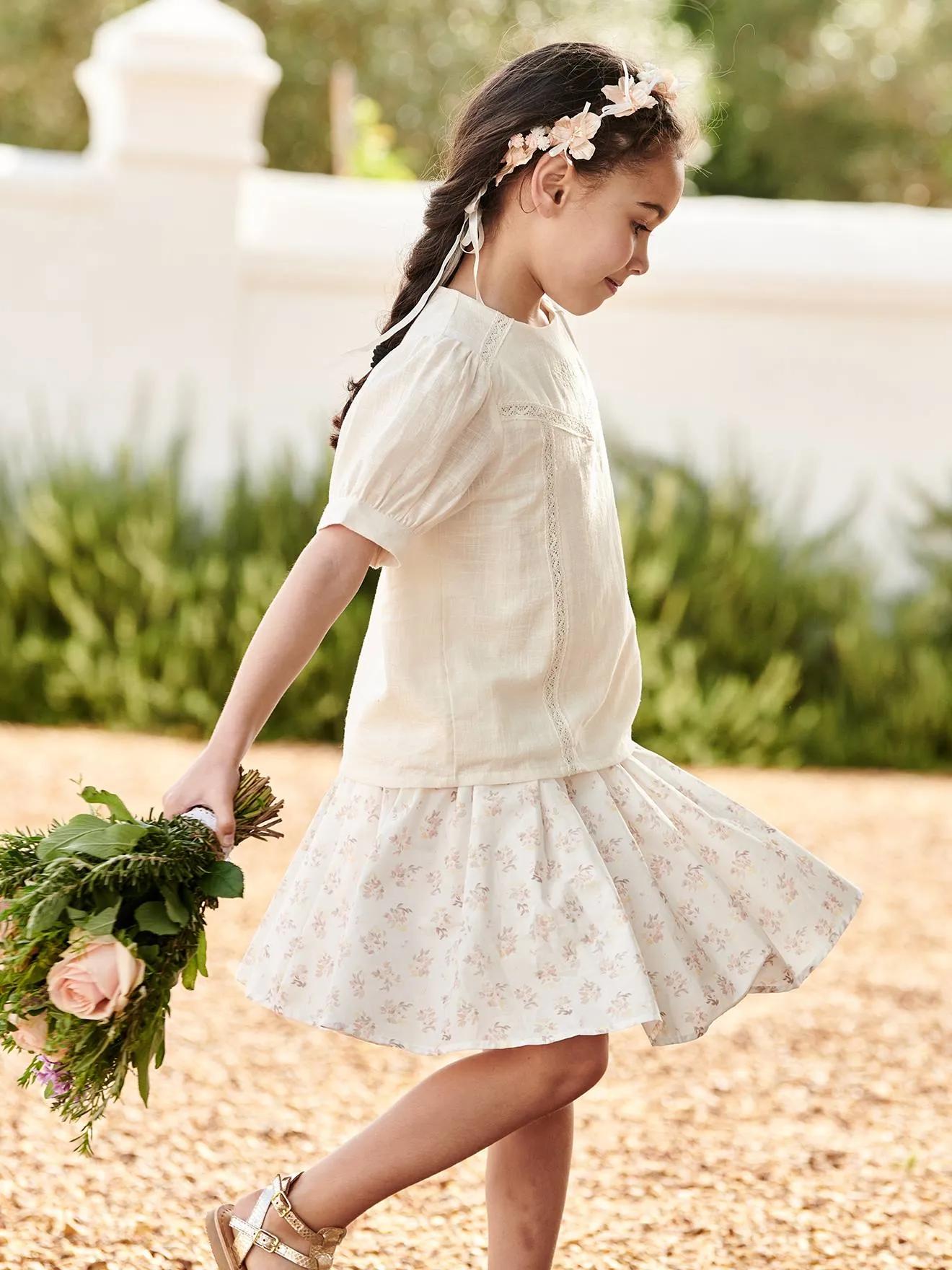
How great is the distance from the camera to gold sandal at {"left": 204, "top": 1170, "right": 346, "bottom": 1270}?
5.73 feet

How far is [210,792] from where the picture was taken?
162 centimetres

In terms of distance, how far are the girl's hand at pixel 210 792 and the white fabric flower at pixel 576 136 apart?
76 centimetres

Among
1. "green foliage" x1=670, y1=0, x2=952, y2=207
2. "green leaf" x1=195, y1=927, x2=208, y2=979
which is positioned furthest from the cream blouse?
"green foliage" x1=670, y1=0, x2=952, y2=207

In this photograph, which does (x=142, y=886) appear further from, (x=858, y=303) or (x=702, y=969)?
(x=858, y=303)

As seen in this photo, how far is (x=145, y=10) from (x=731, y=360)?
2.91m

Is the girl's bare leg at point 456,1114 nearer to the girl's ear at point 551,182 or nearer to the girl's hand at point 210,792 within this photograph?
the girl's hand at point 210,792

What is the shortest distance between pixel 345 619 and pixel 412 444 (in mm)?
4440

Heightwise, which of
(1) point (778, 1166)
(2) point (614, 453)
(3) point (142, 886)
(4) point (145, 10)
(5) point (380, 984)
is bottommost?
(1) point (778, 1166)

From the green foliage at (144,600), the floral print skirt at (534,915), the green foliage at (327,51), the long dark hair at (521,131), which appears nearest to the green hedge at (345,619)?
the green foliage at (144,600)

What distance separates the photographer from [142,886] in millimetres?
1561

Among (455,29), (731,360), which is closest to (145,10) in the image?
(731,360)

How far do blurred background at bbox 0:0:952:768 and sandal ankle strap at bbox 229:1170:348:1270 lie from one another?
13.9 feet

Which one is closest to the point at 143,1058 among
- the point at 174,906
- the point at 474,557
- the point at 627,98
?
the point at 174,906

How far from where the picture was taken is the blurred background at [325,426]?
6.27 metres
